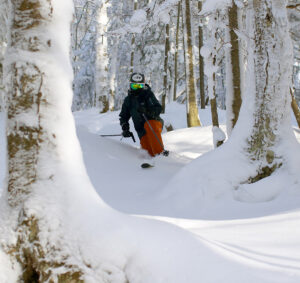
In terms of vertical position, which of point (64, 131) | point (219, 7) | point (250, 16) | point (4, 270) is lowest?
point (4, 270)

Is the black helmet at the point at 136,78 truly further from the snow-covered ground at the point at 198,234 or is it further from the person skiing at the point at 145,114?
the snow-covered ground at the point at 198,234

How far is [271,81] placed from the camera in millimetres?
3975

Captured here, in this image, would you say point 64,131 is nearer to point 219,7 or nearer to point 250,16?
point 250,16

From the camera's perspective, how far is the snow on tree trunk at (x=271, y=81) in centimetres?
392

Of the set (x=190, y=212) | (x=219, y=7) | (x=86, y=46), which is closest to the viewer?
(x=190, y=212)

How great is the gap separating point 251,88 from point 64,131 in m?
3.03

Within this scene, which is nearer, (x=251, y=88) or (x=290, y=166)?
(x=290, y=166)

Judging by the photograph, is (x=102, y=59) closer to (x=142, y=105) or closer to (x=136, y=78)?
(x=136, y=78)

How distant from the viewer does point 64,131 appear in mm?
1956

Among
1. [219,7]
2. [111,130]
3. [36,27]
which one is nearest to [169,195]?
[36,27]

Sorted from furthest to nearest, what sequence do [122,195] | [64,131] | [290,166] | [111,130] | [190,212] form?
[111,130]
[122,195]
[290,166]
[190,212]
[64,131]

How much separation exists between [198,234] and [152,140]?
12.1 feet

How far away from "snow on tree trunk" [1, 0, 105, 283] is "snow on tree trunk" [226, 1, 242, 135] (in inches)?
189

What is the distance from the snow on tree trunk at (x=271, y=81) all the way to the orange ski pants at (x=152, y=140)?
7.12 feet
